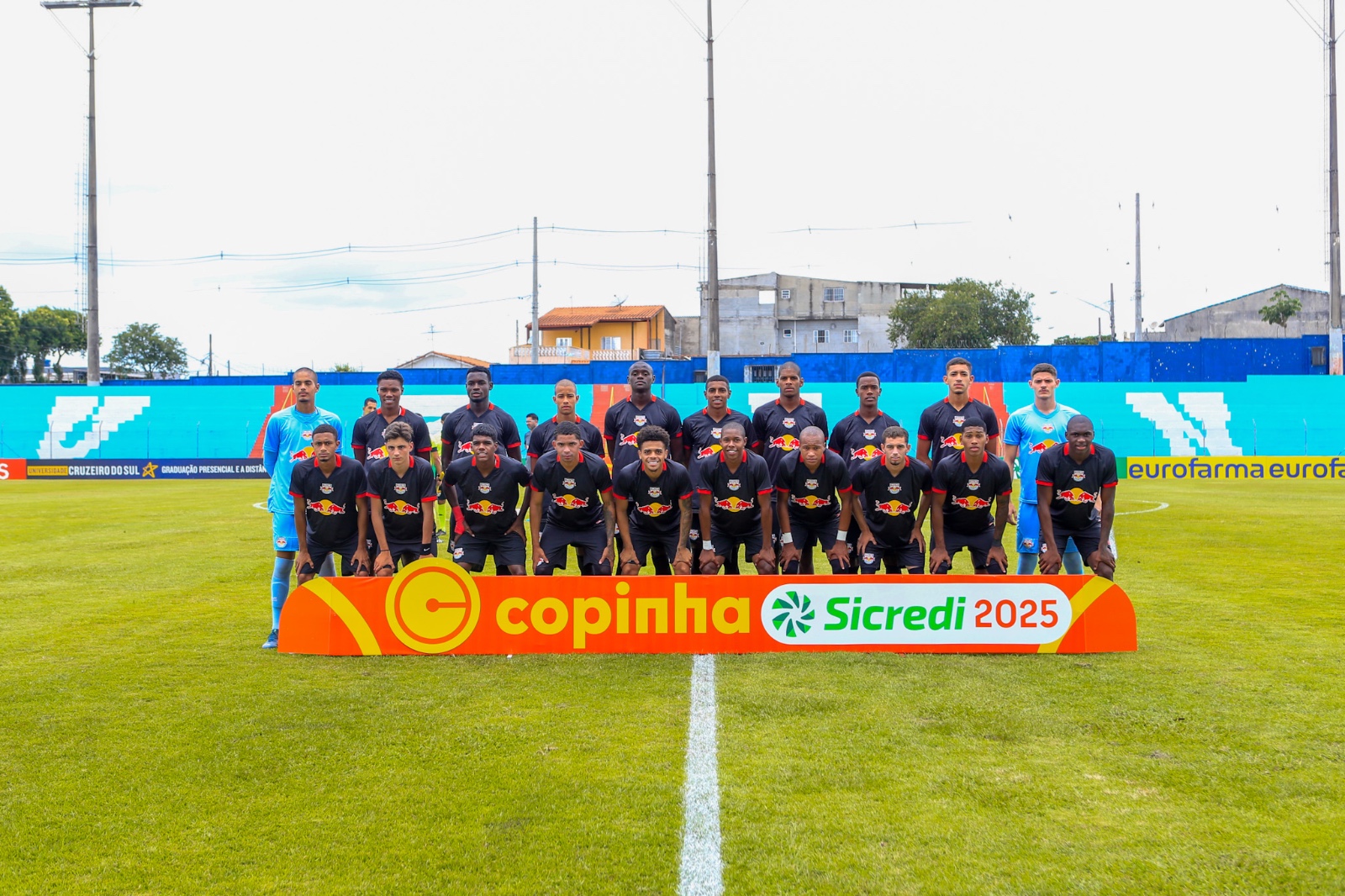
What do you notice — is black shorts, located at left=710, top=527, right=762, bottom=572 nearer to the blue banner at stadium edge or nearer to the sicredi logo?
the sicredi logo

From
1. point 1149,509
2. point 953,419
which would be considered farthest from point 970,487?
point 1149,509

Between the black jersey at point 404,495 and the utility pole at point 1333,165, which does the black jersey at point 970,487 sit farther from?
the utility pole at point 1333,165

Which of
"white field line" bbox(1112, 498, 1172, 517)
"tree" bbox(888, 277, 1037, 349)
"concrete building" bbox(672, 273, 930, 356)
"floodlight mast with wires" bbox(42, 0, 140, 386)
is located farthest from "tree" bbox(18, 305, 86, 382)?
"white field line" bbox(1112, 498, 1172, 517)

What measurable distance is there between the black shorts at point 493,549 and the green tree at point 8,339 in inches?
2653

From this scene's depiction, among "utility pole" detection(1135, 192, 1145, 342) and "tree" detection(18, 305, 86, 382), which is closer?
"utility pole" detection(1135, 192, 1145, 342)

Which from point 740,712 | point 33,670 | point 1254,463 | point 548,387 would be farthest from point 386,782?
point 548,387

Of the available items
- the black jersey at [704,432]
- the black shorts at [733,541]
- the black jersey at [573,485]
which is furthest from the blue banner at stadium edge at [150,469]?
the black shorts at [733,541]

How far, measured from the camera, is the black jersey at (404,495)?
7801mm

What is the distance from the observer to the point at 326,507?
7.74 m

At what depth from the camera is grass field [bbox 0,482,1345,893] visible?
398 cm

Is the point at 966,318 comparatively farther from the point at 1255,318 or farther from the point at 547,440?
the point at 547,440

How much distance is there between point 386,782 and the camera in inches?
192

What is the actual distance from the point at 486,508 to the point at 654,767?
10.7 feet

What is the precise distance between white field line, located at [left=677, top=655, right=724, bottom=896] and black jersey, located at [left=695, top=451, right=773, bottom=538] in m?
1.83
